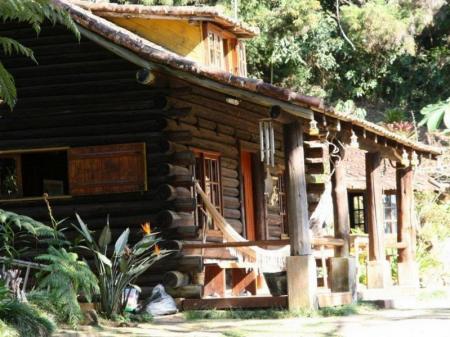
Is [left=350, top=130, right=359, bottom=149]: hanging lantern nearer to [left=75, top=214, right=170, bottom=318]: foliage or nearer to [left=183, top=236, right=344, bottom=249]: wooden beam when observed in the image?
[left=183, top=236, right=344, bottom=249]: wooden beam

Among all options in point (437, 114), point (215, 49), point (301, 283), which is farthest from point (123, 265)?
point (437, 114)

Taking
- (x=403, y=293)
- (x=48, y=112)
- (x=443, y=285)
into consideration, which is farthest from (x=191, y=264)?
(x=443, y=285)

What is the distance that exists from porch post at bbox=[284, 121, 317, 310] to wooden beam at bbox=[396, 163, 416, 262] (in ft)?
20.3

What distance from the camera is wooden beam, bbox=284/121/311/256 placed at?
47.2 ft

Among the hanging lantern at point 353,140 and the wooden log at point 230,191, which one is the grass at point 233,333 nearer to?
the hanging lantern at point 353,140

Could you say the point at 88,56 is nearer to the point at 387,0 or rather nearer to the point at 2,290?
the point at 2,290

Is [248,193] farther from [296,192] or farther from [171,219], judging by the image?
[296,192]

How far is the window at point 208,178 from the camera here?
55.9 ft

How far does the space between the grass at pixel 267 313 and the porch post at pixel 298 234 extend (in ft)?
0.71

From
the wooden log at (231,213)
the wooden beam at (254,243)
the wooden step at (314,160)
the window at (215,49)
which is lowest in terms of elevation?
the wooden beam at (254,243)

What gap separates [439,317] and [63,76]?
24.0 feet

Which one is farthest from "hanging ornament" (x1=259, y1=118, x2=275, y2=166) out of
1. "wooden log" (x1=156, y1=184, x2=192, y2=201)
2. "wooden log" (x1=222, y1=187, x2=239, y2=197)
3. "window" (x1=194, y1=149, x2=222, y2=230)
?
"wooden log" (x1=222, y1=187, x2=239, y2=197)

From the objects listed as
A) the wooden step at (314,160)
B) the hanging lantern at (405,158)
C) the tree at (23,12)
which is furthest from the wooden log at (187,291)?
the wooden step at (314,160)

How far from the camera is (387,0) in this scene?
142 feet
